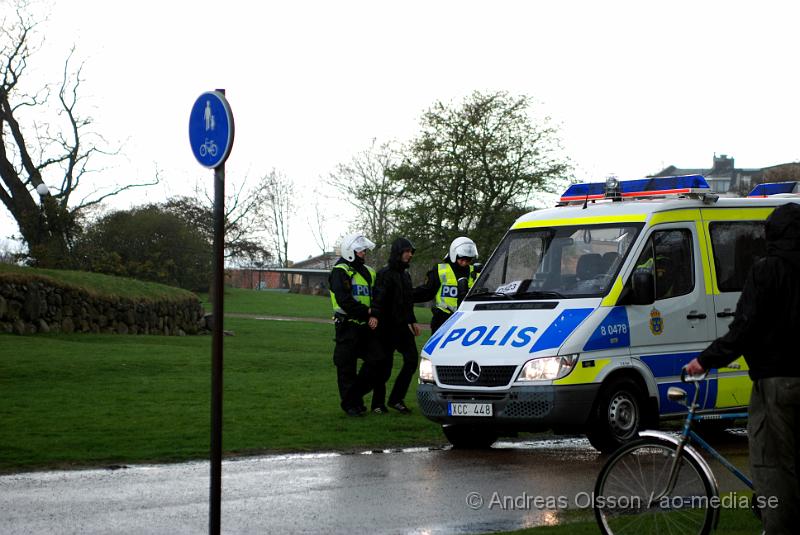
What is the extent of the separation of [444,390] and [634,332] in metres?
1.82

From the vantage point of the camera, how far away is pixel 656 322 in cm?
1153

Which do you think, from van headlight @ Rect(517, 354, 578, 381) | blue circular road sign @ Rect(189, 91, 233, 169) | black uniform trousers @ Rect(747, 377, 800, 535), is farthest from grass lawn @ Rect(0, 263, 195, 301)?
black uniform trousers @ Rect(747, 377, 800, 535)

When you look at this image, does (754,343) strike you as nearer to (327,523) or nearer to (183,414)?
(327,523)

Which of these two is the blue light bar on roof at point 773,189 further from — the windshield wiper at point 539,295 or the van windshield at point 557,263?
the windshield wiper at point 539,295

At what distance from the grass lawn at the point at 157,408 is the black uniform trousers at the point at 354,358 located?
33cm

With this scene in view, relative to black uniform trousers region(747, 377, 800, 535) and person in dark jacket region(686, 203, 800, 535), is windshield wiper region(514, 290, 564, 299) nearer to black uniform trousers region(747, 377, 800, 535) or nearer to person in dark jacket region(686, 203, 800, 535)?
person in dark jacket region(686, 203, 800, 535)

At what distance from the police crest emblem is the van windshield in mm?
546

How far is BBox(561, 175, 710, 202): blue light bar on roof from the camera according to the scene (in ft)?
40.5

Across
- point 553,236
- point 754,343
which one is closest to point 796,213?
point 754,343

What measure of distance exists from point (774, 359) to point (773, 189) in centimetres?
890

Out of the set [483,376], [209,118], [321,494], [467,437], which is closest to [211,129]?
[209,118]

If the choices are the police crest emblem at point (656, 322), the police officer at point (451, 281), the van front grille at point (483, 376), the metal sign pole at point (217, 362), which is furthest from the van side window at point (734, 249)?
the metal sign pole at point (217, 362)

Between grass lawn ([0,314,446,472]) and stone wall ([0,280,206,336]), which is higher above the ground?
stone wall ([0,280,206,336])

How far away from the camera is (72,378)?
61.5 feet
